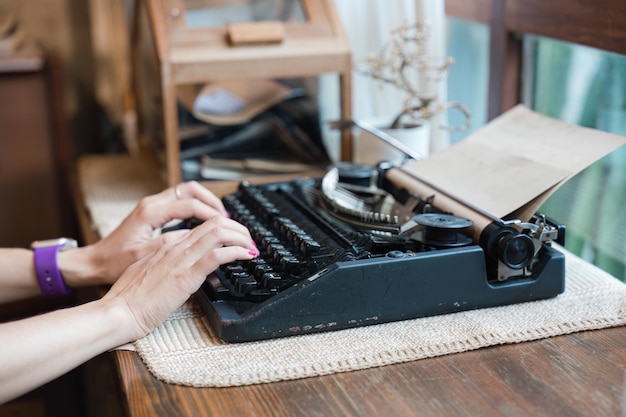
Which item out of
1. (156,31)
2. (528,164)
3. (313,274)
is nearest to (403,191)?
(528,164)

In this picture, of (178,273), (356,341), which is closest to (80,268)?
(178,273)

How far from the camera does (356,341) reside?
1087mm

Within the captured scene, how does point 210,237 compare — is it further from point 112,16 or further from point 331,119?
point 112,16

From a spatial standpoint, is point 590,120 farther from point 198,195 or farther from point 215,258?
point 215,258

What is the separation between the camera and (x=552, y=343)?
109 centimetres

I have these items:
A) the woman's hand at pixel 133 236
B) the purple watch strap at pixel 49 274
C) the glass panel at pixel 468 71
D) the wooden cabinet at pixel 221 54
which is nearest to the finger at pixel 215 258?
the woman's hand at pixel 133 236

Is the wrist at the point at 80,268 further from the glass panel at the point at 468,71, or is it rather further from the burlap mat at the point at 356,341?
the glass panel at the point at 468,71

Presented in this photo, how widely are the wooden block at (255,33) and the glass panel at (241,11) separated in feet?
0.20

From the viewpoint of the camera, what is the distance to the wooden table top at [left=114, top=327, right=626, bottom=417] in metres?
0.93

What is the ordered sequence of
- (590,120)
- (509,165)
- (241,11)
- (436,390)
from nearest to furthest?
(436,390) < (509,165) < (590,120) < (241,11)

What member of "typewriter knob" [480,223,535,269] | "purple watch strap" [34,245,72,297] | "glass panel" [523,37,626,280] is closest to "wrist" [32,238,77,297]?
"purple watch strap" [34,245,72,297]

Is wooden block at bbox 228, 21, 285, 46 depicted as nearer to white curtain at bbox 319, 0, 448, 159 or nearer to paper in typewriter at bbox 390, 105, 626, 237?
white curtain at bbox 319, 0, 448, 159

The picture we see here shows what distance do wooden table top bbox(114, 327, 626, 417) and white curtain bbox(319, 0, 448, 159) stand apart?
881 millimetres

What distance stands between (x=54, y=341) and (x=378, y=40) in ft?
4.10
